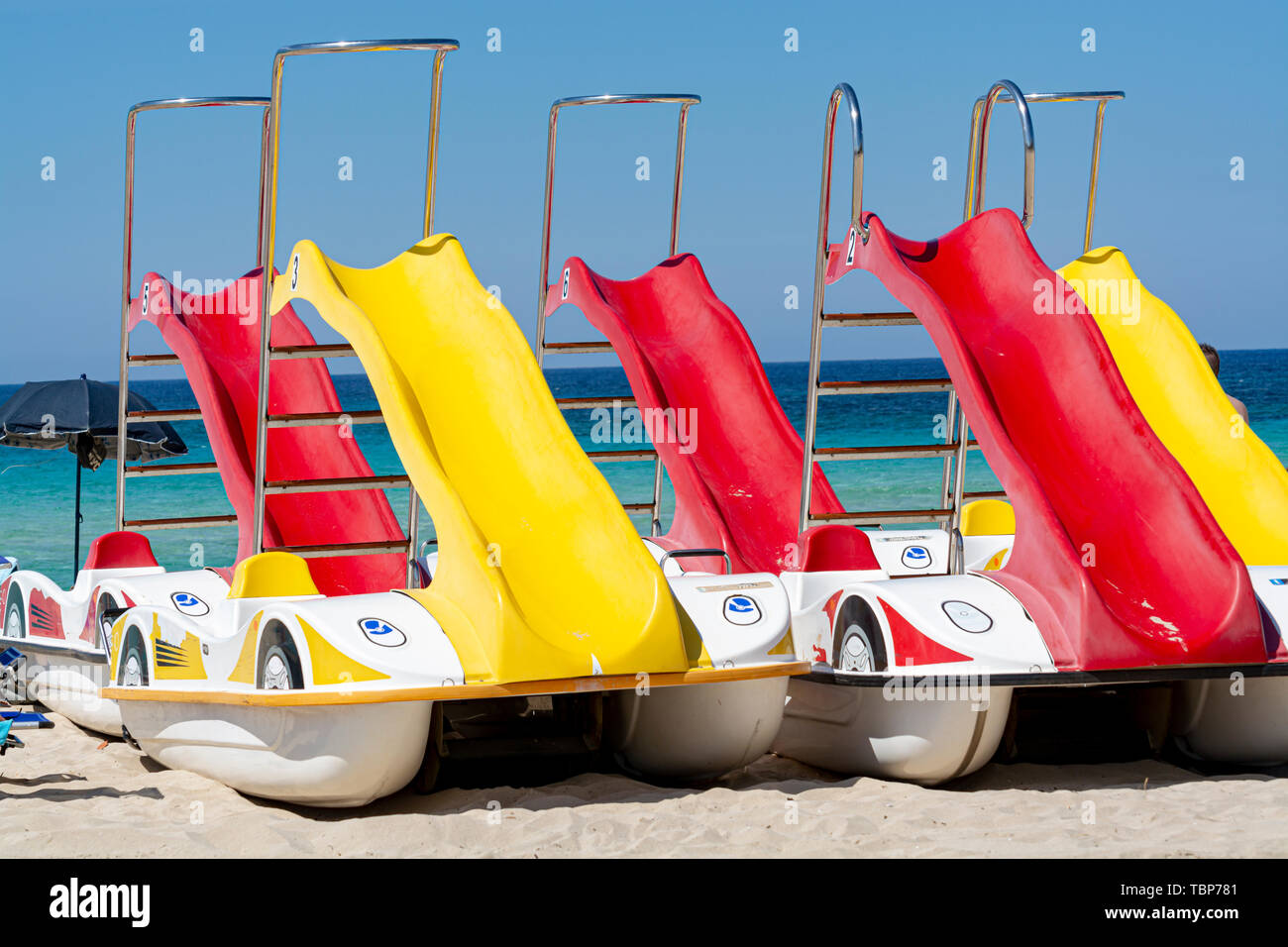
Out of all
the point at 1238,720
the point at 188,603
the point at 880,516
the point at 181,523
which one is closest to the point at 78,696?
the point at 181,523

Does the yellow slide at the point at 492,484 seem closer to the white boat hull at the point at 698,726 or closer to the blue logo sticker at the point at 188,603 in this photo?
the white boat hull at the point at 698,726

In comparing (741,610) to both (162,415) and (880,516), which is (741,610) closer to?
(880,516)

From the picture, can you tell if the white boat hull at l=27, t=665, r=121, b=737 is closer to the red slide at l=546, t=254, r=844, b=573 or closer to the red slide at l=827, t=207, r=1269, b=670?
the red slide at l=546, t=254, r=844, b=573

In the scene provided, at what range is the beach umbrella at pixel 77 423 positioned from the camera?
10094 mm

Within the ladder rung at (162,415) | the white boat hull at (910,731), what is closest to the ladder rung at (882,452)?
the white boat hull at (910,731)

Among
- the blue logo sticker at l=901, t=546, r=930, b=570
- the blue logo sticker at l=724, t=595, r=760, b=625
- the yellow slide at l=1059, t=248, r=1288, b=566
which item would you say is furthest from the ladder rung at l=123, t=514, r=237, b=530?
the yellow slide at l=1059, t=248, r=1288, b=566

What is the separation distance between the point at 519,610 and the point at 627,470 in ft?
99.1

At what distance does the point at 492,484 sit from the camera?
5992 millimetres

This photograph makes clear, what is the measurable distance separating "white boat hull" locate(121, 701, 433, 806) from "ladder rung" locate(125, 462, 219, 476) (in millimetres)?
2395

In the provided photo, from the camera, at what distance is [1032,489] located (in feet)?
20.0

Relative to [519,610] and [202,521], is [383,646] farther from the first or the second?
[202,521]

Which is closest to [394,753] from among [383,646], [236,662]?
[383,646]

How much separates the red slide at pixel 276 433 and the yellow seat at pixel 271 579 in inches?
51.9

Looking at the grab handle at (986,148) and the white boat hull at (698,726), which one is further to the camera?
the grab handle at (986,148)
